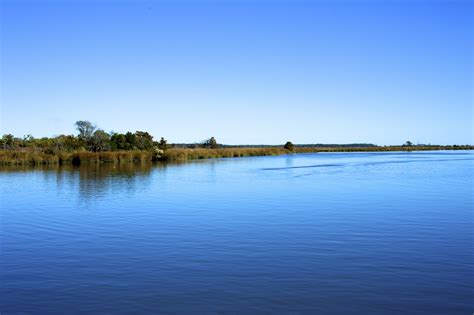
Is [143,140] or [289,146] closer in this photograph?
[143,140]

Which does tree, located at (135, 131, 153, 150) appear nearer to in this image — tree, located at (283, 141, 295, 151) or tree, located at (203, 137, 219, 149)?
tree, located at (203, 137, 219, 149)

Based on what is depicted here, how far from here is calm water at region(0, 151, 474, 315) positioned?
7.86 meters

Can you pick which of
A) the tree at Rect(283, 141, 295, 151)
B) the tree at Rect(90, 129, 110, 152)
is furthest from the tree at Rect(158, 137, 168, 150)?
the tree at Rect(283, 141, 295, 151)

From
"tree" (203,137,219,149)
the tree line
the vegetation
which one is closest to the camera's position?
the vegetation

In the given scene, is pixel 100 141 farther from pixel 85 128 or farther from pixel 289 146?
pixel 289 146

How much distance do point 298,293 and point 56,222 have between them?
1070cm

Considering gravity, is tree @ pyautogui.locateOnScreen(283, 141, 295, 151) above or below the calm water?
above

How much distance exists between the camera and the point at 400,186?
89.1 ft

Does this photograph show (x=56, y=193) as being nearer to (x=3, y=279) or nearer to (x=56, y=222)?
(x=56, y=222)

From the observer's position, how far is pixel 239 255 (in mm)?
10953

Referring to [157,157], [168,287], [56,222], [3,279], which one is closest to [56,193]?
[56,222]

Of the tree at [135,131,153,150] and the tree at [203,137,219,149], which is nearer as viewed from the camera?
the tree at [135,131,153,150]

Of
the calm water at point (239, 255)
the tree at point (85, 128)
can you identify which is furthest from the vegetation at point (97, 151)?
the calm water at point (239, 255)

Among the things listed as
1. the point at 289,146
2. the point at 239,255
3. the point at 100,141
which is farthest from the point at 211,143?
the point at 239,255
